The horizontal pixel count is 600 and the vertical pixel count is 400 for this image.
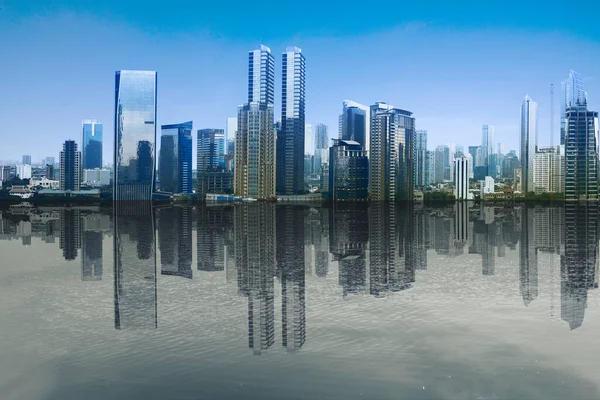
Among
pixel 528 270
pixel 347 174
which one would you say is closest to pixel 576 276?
pixel 528 270

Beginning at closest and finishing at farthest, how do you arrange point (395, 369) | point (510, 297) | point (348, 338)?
point (395, 369)
point (348, 338)
point (510, 297)

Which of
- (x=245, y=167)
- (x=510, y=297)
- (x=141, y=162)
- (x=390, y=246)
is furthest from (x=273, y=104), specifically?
(x=510, y=297)

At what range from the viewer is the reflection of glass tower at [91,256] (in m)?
21.7

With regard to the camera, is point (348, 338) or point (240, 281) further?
point (240, 281)

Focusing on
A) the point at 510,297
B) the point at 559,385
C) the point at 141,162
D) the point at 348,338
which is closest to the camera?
the point at 559,385

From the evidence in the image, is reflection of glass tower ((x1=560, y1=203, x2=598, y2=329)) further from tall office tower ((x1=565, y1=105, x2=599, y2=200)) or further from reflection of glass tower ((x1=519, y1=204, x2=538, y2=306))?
tall office tower ((x1=565, y1=105, x2=599, y2=200))

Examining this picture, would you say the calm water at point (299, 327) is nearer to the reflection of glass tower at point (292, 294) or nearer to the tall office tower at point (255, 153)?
the reflection of glass tower at point (292, 294)

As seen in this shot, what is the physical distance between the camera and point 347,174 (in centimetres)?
19375

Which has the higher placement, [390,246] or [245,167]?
[245,167]

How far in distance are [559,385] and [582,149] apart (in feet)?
665

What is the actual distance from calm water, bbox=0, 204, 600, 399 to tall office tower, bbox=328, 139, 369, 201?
164102 mm

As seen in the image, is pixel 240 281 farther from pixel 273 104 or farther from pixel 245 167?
pixel 273 104

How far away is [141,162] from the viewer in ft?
606

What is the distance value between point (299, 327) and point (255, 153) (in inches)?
6882
